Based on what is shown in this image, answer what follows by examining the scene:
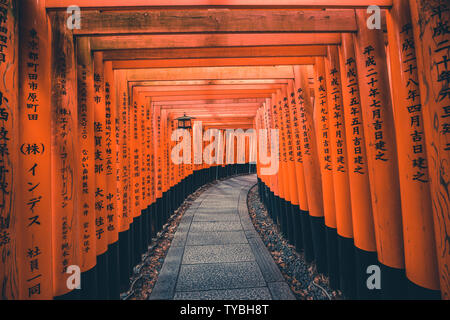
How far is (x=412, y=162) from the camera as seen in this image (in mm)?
2336

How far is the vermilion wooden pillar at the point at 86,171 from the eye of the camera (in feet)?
10.1

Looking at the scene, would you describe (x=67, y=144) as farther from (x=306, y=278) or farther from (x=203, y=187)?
(x=203, y=187)

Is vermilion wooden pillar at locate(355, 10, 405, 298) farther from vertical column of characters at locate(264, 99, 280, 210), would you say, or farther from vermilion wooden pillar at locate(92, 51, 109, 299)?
vertical column of characters at locate(264, 99, 280, 210)

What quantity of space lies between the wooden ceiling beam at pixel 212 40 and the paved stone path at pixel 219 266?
14.6 ft

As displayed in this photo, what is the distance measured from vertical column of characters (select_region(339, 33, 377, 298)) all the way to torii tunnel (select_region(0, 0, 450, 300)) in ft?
0.05

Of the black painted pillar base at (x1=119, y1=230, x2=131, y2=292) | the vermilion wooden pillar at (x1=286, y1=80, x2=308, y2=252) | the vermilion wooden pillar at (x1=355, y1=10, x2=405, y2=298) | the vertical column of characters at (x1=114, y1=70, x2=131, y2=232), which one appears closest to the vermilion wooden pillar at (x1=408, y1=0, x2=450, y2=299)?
the vermilion wooden pillar at (x1=355, y1=10, x2=405, y2=298)

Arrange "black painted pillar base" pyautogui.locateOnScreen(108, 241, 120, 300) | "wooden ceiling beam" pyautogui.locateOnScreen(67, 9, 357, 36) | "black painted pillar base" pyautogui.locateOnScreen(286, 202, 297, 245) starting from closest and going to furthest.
→ "wooden ceiling beam" pyautogui.locateOnScreen(67, 9, 357, 36)
"black painted pillar base" pyautogui.locateOnScreen(108, 241, 120, 300)
"black painted pillar base" pyautogui.locateOnScreen(286, 202, 297, 245)

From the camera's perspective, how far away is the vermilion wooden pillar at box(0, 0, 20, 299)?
1889mm

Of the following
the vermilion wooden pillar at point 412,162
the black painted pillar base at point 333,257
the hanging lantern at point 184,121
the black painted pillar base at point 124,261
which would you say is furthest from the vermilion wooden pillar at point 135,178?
the vermilion wooden pillar at point 412,162

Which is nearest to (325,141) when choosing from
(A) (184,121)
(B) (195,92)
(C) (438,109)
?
(C) (438,109)

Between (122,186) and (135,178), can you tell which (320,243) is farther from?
(135,178)

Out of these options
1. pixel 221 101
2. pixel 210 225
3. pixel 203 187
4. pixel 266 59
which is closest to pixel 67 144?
pixel 266 59

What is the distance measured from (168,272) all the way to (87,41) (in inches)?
186

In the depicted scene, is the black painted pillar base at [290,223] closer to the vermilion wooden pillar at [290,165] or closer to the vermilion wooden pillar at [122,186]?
the vermilion wooden pillar at [290,165]
